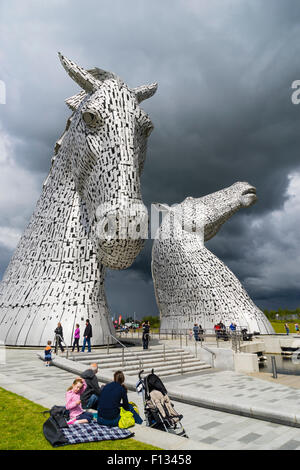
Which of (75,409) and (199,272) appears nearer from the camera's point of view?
(75,409)

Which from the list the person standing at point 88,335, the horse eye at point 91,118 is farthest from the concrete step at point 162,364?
the horse eye at point 91,118

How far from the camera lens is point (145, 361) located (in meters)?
9.29

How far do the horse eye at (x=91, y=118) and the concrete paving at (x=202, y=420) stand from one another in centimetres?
672

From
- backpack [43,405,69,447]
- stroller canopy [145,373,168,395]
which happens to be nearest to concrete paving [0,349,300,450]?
stroller canopy [145,373,168,395]

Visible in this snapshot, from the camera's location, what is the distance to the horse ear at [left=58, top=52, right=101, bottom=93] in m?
9.40

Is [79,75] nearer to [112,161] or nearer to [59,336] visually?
[112,161]

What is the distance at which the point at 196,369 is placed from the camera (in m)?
9.95

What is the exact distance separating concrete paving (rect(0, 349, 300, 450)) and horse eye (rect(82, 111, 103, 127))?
6.72 metres

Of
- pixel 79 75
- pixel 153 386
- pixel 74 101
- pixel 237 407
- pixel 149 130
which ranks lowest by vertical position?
pixel 237 407

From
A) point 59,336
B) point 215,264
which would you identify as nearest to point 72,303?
point 59,336

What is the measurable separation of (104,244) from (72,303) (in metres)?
2.92

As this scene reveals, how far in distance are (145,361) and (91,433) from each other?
20.5ft

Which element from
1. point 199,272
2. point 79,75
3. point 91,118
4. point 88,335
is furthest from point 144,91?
point 199,272
